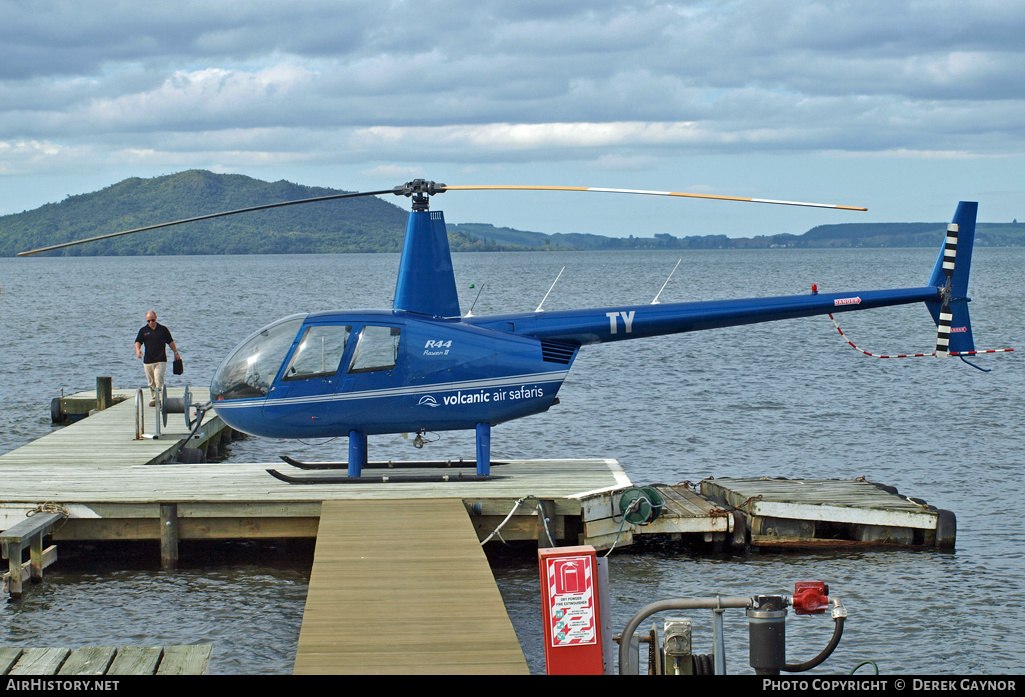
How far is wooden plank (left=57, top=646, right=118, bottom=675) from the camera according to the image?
23.2 feet

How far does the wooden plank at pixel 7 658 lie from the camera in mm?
7140

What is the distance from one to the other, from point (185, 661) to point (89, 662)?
628 mm

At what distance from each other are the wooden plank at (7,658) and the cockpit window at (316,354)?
5837 mm

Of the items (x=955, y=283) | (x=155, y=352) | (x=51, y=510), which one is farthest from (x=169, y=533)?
(x=955, y=283)

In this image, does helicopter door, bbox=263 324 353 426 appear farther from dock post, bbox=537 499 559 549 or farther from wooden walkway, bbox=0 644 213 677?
wooden walkway, bbox=0 644 213 677

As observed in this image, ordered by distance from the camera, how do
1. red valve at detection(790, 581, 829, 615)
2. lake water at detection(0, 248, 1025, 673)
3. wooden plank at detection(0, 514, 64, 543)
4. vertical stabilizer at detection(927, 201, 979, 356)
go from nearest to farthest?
red valve at detection(790, 581, 829, 615) < lake water at detection(0, 248, 1025, 673) < wooden plank at detection(0, 514, 64, 543) < vertical stabilizer at detection(927, 201, 979, 356)

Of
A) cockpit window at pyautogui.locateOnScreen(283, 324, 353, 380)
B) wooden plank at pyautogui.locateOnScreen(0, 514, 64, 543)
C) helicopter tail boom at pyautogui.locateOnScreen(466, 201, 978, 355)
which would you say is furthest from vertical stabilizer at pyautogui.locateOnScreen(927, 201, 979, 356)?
wooden plank at pyautogui.locateOnScreen(0, 514, 64, 543)

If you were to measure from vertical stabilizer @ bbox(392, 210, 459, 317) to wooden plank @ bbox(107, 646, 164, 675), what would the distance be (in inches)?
260

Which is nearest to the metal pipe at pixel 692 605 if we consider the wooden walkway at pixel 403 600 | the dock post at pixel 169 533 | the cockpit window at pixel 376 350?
the wooden walkway at pixel 403 600

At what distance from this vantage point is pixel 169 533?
39.2 feet

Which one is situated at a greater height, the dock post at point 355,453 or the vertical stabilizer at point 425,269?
the vertical stabilizer at point 425,269

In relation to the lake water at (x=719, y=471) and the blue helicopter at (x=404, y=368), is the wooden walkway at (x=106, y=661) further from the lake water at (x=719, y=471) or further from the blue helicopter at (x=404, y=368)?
the blue helicopter at (x=404, y=368)

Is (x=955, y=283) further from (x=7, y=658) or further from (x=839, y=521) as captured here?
(x=7, y=658)
